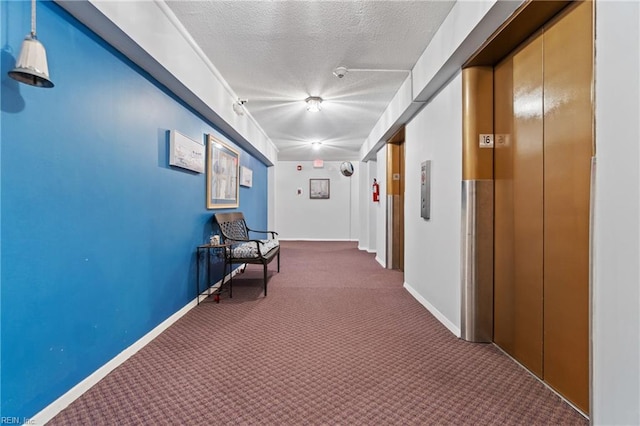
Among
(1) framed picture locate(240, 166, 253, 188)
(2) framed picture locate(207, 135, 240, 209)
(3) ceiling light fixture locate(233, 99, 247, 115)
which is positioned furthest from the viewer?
(1) framed picture locate(240, 166, 253, 188)

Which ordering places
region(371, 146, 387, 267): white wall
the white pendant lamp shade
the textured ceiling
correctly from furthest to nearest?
region(371, 146, 387, 267): white wall
the textured ceiling
the white pendant lamp shade

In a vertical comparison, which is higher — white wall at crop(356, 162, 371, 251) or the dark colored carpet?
white wall at crop(356, 162, 371, 251)

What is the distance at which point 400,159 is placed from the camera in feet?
16.5

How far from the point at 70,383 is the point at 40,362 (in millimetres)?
262

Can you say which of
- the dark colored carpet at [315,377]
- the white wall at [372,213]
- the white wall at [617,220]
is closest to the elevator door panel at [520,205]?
the dark colored carpet at [315,377]

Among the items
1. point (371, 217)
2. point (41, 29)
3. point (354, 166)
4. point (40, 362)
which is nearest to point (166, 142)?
point (41, 29)

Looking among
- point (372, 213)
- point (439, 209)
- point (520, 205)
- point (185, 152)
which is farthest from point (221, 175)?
point (372, 213)

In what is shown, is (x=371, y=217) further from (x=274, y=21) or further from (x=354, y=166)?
(x=274, y=21)

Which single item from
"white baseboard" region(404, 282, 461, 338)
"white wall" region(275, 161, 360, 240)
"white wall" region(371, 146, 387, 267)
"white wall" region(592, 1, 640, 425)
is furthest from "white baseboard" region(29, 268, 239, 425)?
"white wall" region(275, 161, 360, 240)

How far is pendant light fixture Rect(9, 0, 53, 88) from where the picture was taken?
1.19 meters

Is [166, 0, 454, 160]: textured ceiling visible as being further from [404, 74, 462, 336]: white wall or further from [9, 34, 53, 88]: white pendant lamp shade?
[9, 34, 53, 88]: white pendant lamp shade

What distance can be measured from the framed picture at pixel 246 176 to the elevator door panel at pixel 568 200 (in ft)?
14.2

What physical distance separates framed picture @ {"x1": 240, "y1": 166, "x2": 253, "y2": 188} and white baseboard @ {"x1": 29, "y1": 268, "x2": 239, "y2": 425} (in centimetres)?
284

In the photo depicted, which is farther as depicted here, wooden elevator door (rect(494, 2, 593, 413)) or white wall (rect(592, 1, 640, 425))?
wooden elevator door (rect(494, 2, 593, 413))
